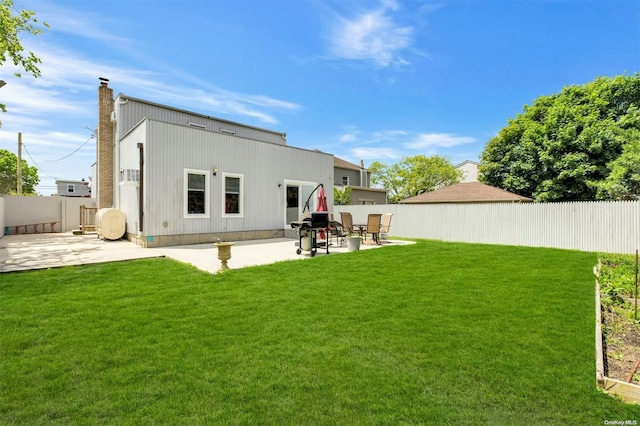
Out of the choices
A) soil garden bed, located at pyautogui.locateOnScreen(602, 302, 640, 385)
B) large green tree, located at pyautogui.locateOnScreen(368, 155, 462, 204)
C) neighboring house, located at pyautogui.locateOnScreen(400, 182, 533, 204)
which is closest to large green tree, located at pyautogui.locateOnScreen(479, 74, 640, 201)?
neighboring house, located at pyautogui.locateOnScreen(400, 182, 533, 204)

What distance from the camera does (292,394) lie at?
2.29 metres

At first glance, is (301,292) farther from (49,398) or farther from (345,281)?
(49,398)

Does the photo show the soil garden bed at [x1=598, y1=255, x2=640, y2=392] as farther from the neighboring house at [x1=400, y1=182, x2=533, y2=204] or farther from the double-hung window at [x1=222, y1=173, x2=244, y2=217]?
the neighboring house at [x1=400, y1=182, x2=533, y2=204]

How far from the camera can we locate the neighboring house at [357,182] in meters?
28.4

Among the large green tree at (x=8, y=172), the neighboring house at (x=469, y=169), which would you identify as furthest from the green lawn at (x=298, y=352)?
the large green tree at (x=8, y=172)

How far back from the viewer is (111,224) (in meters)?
11.4

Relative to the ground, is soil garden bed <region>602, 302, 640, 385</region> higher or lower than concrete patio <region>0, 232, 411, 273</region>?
lower

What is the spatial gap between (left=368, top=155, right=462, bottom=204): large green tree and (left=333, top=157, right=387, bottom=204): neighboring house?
350 cm

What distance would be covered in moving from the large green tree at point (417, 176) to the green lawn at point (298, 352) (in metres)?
29.0

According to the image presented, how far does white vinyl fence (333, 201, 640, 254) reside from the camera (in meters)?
10.7

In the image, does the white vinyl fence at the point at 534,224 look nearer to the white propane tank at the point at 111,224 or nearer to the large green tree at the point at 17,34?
the white propane tank at the point at 111,224

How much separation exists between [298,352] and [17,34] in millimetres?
17825

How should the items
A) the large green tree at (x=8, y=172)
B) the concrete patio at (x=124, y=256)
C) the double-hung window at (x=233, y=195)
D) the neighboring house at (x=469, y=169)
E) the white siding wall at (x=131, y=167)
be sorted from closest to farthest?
the concrete patio at (x=124, y=256) → the white siding wall at (x=131, y=167) → the double-hung window at (x=233, y=195) → the large green tree at (x=8, y=172) → the neighboring house at (x=469, y=169)

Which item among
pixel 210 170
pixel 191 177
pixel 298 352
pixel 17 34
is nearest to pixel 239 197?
pixel 210 170
